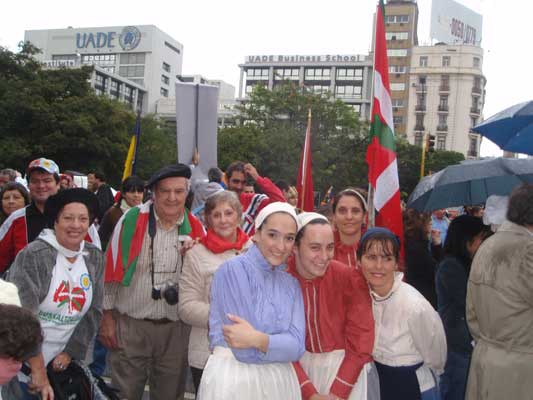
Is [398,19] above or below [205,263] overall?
above

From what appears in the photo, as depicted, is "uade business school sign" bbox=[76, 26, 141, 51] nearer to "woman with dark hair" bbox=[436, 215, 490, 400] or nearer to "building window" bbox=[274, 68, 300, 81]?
"building window" bbox=[274, 68, 300, 81]

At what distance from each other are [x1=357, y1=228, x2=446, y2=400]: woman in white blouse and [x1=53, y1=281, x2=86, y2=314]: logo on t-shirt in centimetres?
169

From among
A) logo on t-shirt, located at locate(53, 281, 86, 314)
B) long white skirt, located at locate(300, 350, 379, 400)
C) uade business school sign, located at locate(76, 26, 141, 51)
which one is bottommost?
long white skirt, located at locate(300, 350, 379, 400)

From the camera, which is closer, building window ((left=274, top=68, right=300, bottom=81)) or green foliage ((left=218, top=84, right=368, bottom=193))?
green foliage ((left=218, top=84, right=368, bottom=193))

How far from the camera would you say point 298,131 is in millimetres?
34031

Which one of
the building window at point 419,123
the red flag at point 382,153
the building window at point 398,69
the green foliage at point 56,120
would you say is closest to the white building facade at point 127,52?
the building window at point 398,69

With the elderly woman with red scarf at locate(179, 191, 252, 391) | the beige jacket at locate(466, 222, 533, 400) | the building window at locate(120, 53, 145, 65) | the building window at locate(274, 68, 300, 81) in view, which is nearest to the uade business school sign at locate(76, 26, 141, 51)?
the building window at locate(120, 53, 145, 65)

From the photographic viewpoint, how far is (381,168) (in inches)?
191

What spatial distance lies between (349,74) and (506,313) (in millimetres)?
96400

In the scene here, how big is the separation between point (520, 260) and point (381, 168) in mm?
2012

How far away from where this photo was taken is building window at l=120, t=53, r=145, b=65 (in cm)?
10762

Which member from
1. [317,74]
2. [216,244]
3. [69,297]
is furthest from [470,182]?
[317,74]

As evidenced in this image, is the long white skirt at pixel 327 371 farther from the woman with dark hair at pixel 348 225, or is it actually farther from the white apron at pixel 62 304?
the white apron at pixel 62 304

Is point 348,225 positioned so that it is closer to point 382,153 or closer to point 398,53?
point 382,153
